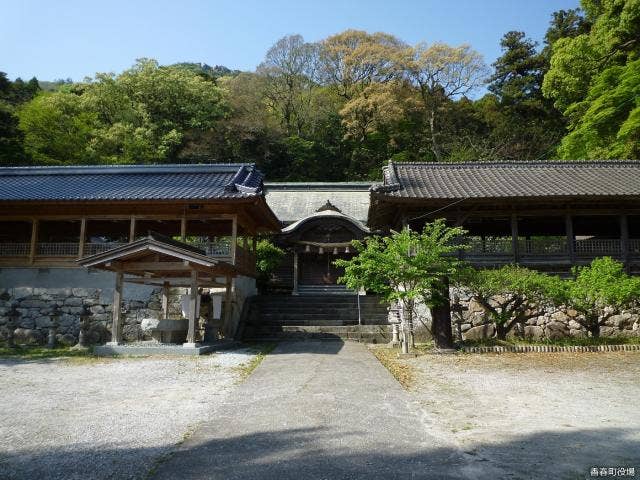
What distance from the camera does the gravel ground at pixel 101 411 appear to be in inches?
159

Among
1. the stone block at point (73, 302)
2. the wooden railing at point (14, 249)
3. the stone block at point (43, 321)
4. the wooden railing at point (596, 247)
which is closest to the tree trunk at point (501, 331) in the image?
the wooden railing at point (596, 247)

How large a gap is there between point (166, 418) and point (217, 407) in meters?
0.72

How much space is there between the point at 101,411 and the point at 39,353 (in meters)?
7.52

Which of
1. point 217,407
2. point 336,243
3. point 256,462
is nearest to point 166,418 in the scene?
point 217,407

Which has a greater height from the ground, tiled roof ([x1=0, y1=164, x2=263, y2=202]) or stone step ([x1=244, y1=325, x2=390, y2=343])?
tiled roof ([x1=0, y1=164, x2=263, y2=202])

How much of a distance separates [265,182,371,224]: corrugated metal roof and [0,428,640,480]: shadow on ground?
67.8 feet

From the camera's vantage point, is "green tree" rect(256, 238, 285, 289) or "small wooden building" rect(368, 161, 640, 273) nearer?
"small wooden building" rect(368, 161, 640, 273)

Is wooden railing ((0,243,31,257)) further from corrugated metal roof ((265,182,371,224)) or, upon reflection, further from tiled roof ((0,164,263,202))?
corrugated metal roof ((265,182,371,224))

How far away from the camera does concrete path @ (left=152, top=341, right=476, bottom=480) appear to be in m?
3.79

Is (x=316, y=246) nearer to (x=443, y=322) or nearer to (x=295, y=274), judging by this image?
(x=295, y=274)

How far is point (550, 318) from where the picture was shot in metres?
12.6

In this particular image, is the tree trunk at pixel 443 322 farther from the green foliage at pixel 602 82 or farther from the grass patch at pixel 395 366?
the green foliage at pixel 602 82

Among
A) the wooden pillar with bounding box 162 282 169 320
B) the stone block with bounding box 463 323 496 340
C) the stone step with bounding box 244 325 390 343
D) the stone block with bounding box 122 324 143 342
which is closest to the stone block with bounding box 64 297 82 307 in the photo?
the stone block with bounding box 122 324 143 342

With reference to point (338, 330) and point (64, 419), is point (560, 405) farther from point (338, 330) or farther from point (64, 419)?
point (338, 330)
